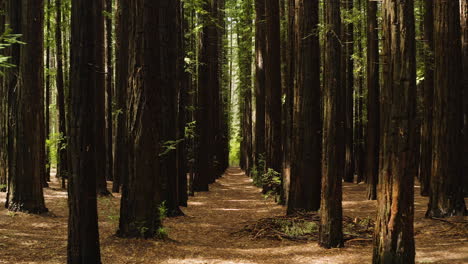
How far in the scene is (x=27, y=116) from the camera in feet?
38.3

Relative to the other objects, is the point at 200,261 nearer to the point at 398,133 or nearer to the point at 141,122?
the point at 141,122

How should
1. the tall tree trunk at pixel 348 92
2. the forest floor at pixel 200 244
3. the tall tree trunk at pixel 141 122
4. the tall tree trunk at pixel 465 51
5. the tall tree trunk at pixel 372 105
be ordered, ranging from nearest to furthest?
1. the forest floor at pixel 200 244
2. the tall tree trunk at pixel 141 122
3. the tall tree trunk at pixel 465 51
4. the tall tree trunk at pixel 372 105
5. the tall tree trunk at pixel 348 92

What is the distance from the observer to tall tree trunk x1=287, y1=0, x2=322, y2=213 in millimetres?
12148

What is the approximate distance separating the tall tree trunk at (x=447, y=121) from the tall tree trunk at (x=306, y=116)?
2936 mm

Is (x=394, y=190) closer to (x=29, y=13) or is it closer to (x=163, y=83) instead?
(x=163, y=83)

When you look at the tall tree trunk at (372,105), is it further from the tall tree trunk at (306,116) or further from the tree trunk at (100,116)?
the tree trunk at (100,116)

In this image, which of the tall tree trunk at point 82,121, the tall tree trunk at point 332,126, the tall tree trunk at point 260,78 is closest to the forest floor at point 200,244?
the tall tree trunk at point 332,126

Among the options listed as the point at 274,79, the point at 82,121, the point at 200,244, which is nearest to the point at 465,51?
the point at 274,79

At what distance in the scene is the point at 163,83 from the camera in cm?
1252

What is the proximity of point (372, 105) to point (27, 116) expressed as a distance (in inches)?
465

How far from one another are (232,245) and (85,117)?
5010mm

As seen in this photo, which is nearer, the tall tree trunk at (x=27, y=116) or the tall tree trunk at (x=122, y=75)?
the tall tree trunk at (x=27, y=116)

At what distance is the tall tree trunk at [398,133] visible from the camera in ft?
19.1

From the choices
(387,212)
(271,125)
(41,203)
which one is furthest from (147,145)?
(271,125)
